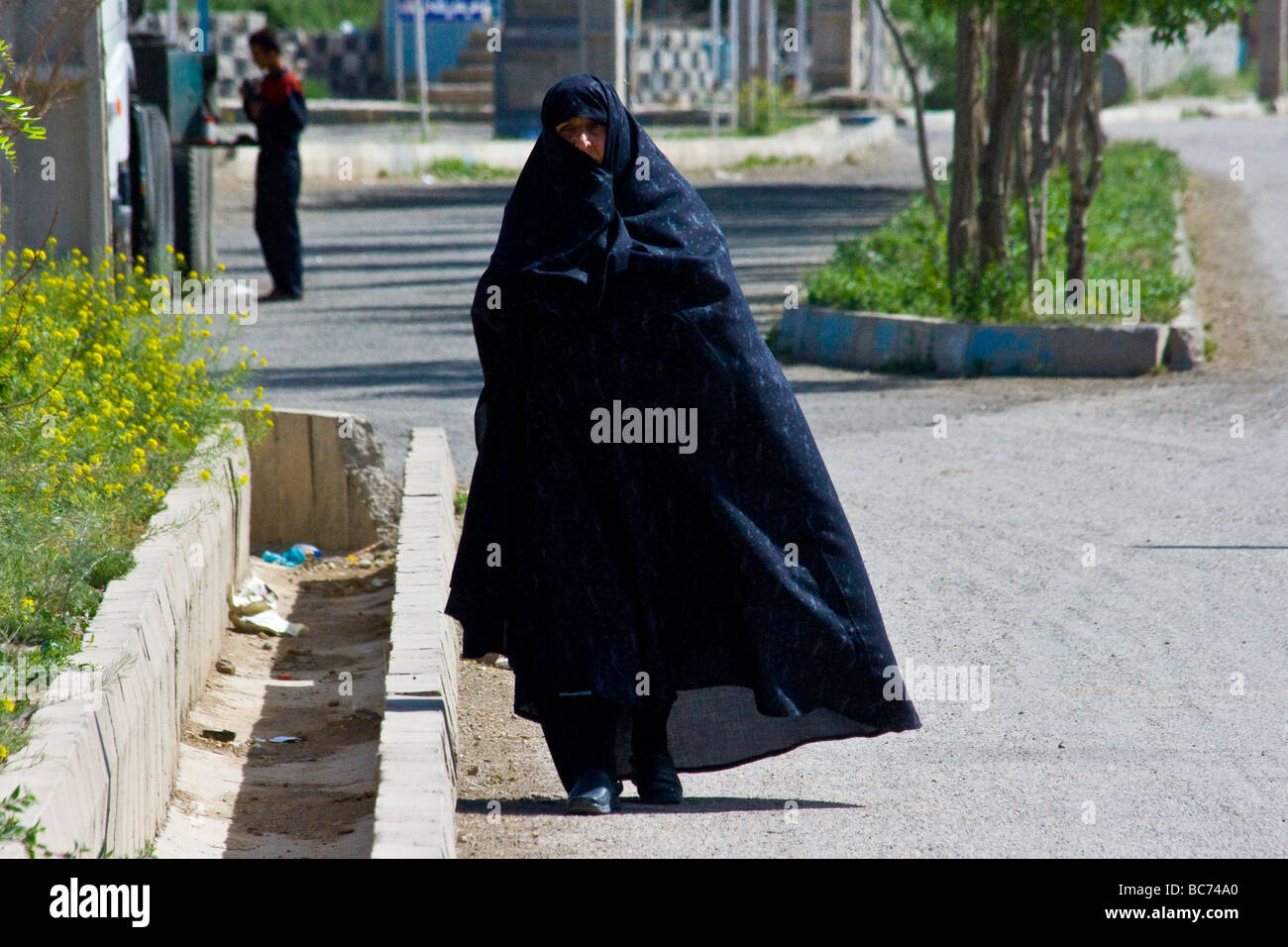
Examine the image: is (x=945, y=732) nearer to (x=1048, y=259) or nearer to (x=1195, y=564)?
(x=1195, y=564)

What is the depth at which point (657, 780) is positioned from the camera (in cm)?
395

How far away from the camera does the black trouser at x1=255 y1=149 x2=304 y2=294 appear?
1152 cm

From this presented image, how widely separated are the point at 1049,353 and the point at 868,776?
5.64 m

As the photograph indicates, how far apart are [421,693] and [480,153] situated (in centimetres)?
1961

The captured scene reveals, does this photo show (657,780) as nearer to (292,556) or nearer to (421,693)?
(421,693)

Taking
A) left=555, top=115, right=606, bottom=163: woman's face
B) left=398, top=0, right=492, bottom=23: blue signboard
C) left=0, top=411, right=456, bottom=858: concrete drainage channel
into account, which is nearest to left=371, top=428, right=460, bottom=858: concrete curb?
left=0, top=411, right=456, bottom=858: concrete drainage channel

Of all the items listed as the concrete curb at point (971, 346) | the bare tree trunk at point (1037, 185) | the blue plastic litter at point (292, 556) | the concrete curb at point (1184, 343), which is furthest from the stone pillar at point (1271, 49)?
the blue plastic litter at point (292, 556)

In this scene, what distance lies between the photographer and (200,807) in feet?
14.2

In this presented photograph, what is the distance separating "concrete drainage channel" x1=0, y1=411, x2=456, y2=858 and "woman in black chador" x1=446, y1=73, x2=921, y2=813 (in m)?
0.36

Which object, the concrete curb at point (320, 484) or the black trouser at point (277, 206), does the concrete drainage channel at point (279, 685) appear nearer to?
the concrete curb at point (320, 484)

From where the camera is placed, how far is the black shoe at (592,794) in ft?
12.4
